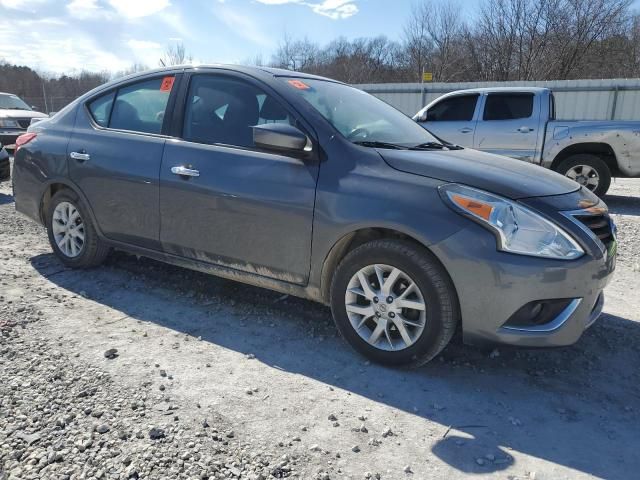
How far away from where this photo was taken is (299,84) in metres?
3.49

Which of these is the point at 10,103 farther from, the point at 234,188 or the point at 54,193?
the point at 234,188

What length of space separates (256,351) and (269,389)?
0.46 metres

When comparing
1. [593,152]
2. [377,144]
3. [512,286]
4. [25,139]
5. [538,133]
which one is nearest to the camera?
[512,286]

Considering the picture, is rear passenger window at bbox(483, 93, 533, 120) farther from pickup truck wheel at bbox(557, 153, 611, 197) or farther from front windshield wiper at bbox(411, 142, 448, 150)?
front windshield wiper at bbox(411, 142, 448, 150)

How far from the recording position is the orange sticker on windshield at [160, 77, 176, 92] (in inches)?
147

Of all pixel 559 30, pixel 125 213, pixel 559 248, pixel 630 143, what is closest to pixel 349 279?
pixel 559 248

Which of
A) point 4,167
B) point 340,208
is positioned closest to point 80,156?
point 340,208

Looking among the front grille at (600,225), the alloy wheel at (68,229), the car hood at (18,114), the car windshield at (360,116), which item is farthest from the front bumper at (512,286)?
the car hood at (18,114)

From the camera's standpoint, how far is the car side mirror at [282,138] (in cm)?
299

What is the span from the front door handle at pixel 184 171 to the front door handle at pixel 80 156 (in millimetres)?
981

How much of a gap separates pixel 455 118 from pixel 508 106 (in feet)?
2.93

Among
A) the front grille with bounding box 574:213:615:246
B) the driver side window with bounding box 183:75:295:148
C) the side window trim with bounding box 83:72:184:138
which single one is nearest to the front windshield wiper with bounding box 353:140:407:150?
the driver side window with bounding box 183:75:295:148

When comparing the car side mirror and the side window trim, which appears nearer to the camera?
the car side mirror

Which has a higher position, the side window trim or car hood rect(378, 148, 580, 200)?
the side window trim
